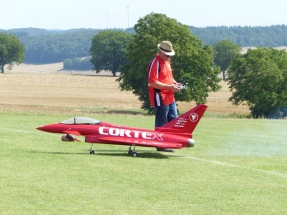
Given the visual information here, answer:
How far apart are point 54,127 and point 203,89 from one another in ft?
155

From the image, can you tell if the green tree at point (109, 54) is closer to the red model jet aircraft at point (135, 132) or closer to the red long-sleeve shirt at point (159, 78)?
the red long-sleeve shirt at point (159, 78)

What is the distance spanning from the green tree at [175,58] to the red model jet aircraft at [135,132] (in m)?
44.6

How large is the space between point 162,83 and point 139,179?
4.10 m

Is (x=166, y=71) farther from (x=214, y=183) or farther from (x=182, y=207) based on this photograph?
(x=182, y=207)

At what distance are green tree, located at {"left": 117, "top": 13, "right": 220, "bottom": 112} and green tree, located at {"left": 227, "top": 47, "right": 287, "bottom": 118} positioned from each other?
7.54 ft

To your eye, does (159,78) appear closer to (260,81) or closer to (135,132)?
(135,132)

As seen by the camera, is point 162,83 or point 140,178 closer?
point 140,178

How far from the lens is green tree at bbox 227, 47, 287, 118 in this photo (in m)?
59.6

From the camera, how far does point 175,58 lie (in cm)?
6078

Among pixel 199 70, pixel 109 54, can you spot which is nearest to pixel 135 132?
pixel 199 70

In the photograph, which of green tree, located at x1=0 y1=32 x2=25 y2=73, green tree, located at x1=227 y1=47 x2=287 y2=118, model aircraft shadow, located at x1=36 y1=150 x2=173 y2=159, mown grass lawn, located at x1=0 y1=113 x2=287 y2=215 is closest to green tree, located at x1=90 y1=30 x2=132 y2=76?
green tree, located at x1=0 y1=32 x2=25 y2=73

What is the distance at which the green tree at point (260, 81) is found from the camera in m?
59.6

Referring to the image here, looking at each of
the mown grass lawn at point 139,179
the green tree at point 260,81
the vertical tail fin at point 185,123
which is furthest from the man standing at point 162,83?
the green tree at point 260,81

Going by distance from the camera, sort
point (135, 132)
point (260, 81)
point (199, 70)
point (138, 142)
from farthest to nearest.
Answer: point (199, 70), point (260, 81), point (135, 132), point (138, 142)
